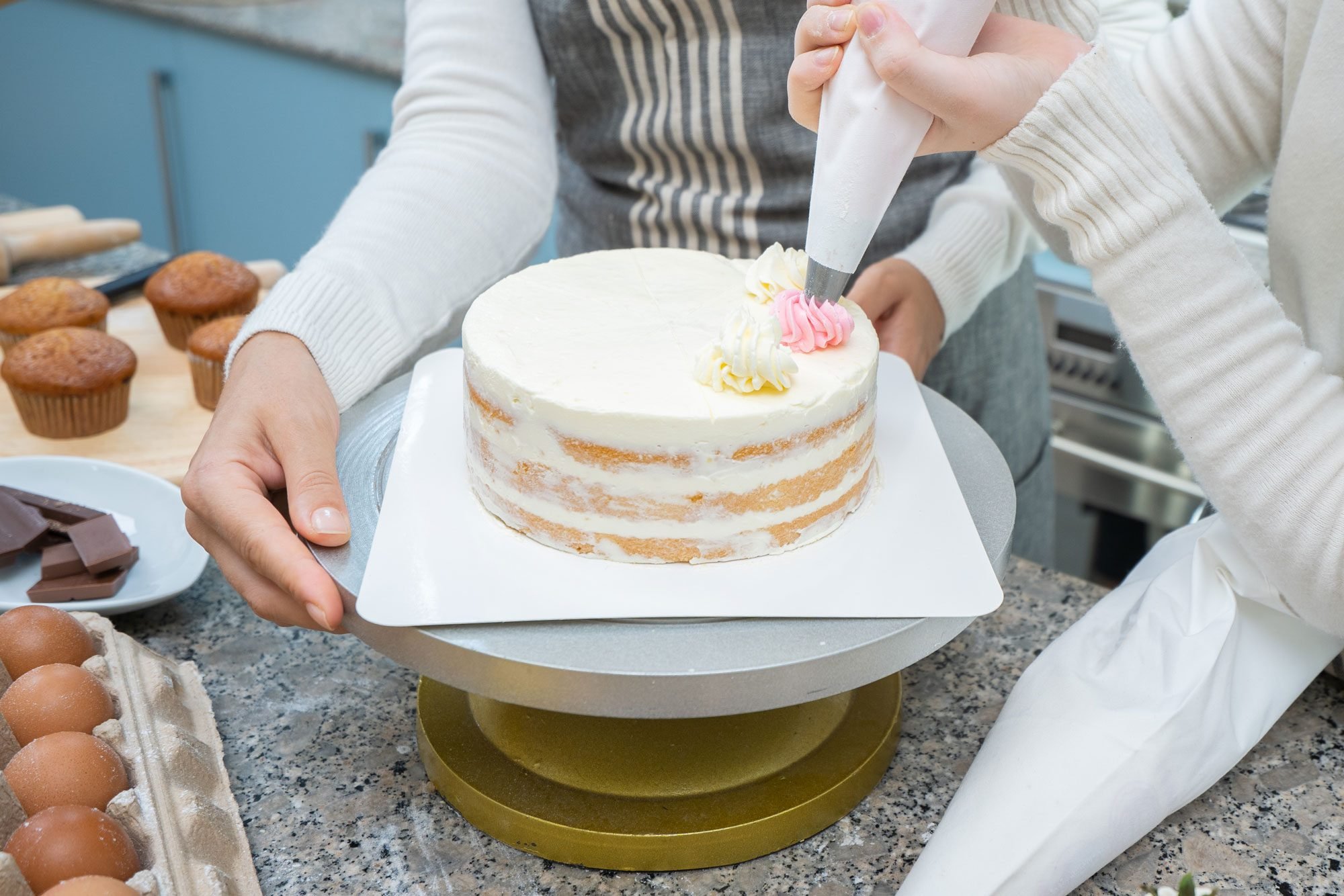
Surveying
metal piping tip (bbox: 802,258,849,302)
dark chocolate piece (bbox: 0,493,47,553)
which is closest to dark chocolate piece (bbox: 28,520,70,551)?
dark chocolate piece (bbox: 0,493,47,553)

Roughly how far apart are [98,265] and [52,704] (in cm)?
151

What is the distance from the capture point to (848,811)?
37.8 inches

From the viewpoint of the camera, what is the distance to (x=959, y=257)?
56.3 inches

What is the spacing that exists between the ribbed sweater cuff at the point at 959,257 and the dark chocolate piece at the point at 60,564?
964 millimetres

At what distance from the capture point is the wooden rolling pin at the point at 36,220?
7.10ft

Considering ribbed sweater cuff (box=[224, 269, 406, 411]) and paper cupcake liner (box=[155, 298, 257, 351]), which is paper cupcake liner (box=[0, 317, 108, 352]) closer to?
paper cupcake liner (box=[155, 298, 257, 351])

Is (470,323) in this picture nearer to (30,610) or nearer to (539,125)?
(30,610)

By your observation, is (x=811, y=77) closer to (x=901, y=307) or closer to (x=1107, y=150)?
(x=1107, y=150)

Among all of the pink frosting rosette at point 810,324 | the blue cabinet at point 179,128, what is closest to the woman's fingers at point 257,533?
the pink frosting rosette at point 810,324

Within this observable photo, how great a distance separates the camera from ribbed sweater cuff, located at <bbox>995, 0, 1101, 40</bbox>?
3.51ft

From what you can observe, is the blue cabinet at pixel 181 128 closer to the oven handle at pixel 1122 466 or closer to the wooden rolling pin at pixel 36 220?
the wooden rolling pin at pixel 36 220

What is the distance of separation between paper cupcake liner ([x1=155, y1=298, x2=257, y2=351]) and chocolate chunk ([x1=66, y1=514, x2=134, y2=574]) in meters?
0.70

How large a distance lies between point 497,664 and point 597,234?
40.2 inches

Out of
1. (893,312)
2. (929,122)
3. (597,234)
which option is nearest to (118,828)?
(929,122)
